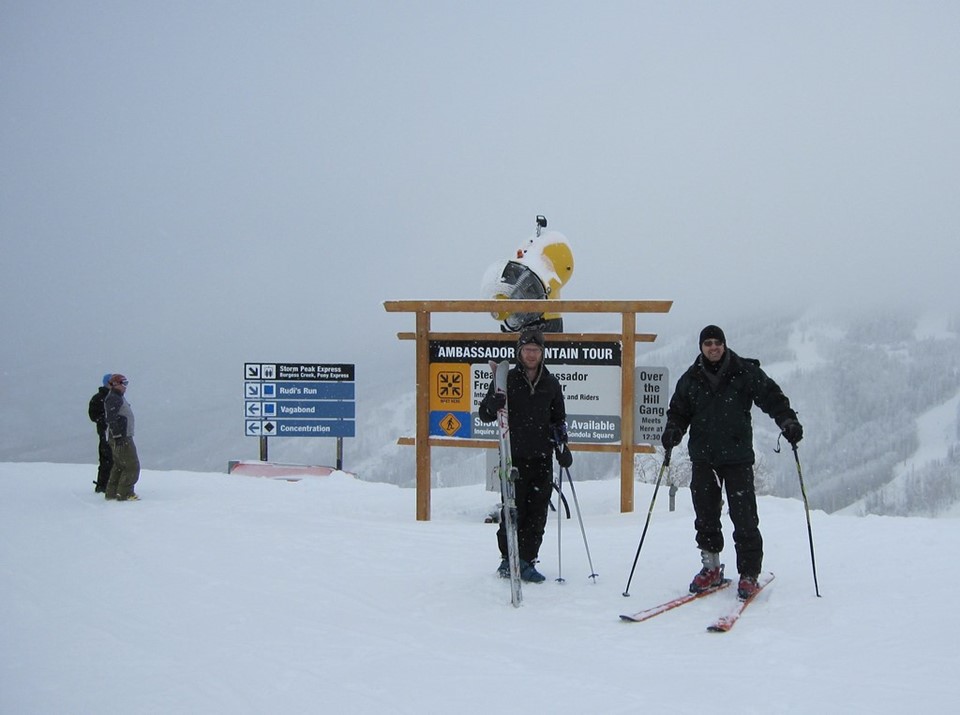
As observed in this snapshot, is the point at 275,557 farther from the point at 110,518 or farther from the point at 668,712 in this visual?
the point at 668,712

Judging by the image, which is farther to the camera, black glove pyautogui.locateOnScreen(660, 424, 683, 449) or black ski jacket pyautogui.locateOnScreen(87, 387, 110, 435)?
black ski jacket pyautogui.locateOnScreen(87, 387, 110, 435)

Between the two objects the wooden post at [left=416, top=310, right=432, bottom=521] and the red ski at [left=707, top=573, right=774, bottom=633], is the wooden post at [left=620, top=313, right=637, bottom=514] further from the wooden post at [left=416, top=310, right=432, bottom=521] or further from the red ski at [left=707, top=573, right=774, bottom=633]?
the red ski at [left=707, top=573, right=774, bottom=633]

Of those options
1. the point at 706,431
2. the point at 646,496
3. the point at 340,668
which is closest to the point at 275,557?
the point at 340,668

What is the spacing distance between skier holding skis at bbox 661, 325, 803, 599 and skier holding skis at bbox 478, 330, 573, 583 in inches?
36.7

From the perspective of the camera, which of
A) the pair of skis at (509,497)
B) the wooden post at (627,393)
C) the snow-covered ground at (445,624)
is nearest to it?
the snow-covered ground at (445,624)

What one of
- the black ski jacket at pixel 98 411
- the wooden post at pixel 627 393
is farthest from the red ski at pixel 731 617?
the black ski jacket at pixel 98 411

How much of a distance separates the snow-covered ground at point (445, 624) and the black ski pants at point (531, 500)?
0.36 meters

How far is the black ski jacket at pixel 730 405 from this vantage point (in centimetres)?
551

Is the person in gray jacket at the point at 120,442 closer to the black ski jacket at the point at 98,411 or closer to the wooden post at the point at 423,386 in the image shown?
the black ski jacket at the point at 98,411

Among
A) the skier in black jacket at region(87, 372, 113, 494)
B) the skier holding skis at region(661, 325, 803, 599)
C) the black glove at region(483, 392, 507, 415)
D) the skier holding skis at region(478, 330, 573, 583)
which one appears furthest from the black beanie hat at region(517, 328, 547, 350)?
the skier in black jacket at region(87, 372, 113, 494)

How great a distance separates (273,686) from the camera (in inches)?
156

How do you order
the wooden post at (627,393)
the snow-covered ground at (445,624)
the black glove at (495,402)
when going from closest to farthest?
the snow-covered ground at (445,624), the black glove at (495,402), the wooden post at (627,393)

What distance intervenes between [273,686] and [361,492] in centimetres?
949

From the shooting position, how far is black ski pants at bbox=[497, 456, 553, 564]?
234 inches
